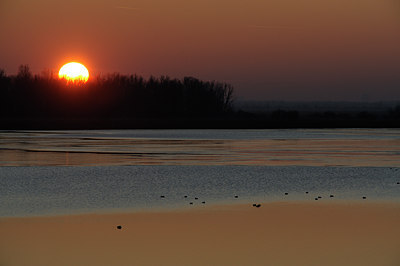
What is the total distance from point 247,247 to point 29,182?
10.1 meters

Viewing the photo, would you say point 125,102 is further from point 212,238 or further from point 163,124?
point 212,238

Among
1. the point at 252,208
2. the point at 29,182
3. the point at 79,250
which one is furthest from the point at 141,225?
the point at 29,182

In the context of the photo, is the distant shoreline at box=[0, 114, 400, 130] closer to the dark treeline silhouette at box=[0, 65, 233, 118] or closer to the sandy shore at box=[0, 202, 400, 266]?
the dark treeline silhouette at box=[0, 65, 233, 118]

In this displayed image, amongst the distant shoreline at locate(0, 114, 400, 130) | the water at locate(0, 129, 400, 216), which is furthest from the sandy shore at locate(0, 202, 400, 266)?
the distant shoreline at locate(0, 114, 400, 130)

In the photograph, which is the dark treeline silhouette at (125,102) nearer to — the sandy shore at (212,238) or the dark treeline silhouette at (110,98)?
the dark treeline silhouette at (110,98)

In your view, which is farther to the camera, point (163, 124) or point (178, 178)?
point (163, 124)

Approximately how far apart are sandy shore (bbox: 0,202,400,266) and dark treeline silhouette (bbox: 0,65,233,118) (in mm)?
84518

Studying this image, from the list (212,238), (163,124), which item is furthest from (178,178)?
(163,124)

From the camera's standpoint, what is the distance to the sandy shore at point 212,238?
33.9ft

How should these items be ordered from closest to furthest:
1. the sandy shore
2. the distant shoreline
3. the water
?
the sandy shore, the water, the distant shoreline

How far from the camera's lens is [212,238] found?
1170cm

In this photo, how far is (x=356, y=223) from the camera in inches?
515

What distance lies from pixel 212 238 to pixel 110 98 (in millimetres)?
95201

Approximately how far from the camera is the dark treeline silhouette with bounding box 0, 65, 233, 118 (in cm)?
9944
